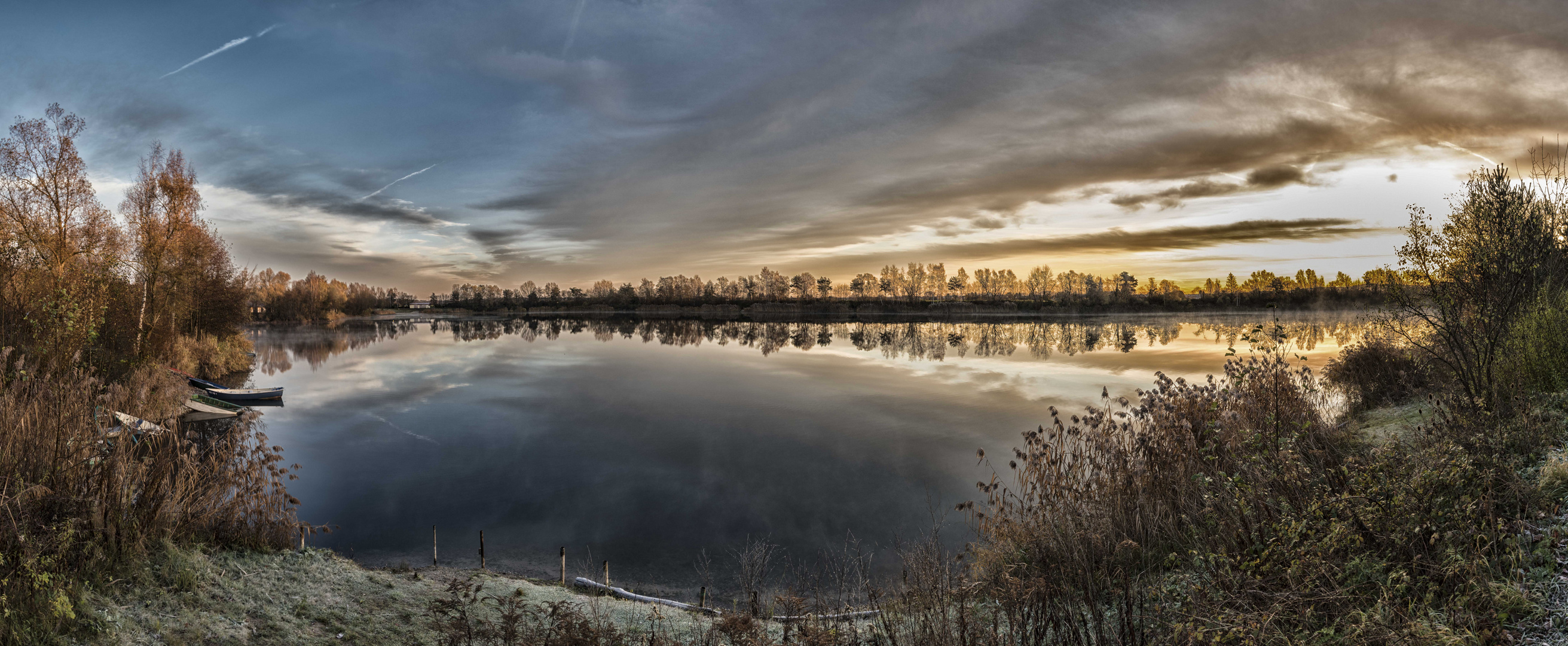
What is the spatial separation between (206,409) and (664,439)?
15750 millimetres

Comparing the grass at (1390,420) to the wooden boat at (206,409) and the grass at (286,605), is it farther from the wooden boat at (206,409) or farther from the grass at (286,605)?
the wooden boat at (206,409)

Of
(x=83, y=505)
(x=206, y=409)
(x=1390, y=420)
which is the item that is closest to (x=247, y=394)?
(x=206, y=409)

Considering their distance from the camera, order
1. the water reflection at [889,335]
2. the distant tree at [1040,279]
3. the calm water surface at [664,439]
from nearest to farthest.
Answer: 1. the calm water surface at [664,439]
2. the water reflection at [889,335]
3. the distant tree at [1040,279]

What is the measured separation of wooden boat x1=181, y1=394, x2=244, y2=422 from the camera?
19.0 metres

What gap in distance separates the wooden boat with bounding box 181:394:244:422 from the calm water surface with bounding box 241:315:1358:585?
1305 millimetres

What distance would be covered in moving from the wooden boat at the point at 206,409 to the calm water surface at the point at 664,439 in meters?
1.31

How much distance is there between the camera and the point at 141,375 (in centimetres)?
1766

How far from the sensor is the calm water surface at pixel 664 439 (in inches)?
418

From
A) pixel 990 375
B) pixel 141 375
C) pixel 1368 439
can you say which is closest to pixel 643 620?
pixel 1368 439

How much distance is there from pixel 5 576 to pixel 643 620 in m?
4.84

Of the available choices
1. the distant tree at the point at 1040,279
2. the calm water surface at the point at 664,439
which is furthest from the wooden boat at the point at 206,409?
the distant tree at the point at 1040,279

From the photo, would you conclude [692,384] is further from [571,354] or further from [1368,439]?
[1368,439]

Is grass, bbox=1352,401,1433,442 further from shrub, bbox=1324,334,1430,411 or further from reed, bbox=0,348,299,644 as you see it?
reed, bbox=0,348,299,644

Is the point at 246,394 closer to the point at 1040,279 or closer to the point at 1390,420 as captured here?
the point at 1390,420
